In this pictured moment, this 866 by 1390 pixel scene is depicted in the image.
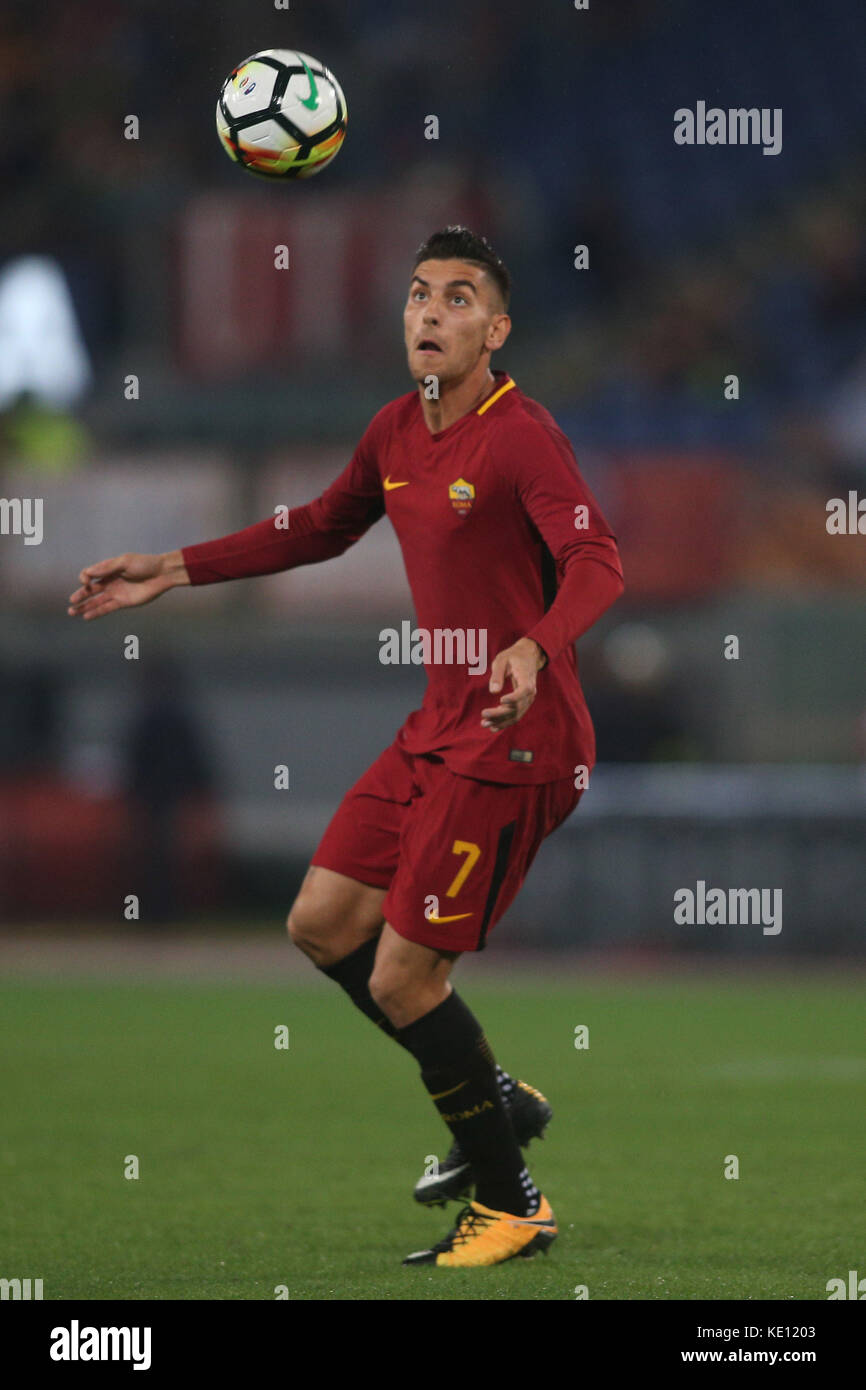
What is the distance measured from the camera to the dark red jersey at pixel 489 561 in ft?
16.4

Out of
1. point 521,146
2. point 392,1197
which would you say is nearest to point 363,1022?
point 392,1197

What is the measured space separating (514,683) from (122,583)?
1457 mm

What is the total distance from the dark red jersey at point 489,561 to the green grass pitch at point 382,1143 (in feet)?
4.15

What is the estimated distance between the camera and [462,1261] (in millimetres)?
5109

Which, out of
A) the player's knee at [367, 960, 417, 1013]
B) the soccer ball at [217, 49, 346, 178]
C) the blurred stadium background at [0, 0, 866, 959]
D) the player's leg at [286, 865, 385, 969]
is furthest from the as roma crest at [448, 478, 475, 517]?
the blurred stadium background at [0, 0, 866, 959]

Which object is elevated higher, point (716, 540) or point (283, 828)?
point (716, 540)

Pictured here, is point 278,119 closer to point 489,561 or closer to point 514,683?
point 489,561

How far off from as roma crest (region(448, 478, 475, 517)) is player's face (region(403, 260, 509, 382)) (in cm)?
31

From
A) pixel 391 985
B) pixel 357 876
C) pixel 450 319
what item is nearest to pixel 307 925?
pixel 357 876

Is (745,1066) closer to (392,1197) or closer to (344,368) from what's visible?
(392,1197)

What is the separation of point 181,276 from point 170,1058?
34.1 ft

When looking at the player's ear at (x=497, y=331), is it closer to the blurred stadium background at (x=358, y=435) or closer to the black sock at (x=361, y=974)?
the black sock at (x=361, y=974)

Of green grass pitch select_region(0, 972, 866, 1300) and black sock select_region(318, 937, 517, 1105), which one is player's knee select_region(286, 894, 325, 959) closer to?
black sock select_region(318, 937, 517, 1105)

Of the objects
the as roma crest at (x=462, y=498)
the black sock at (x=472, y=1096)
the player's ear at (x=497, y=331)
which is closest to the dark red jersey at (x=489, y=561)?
the as roma crest at (x=462, y=498)
